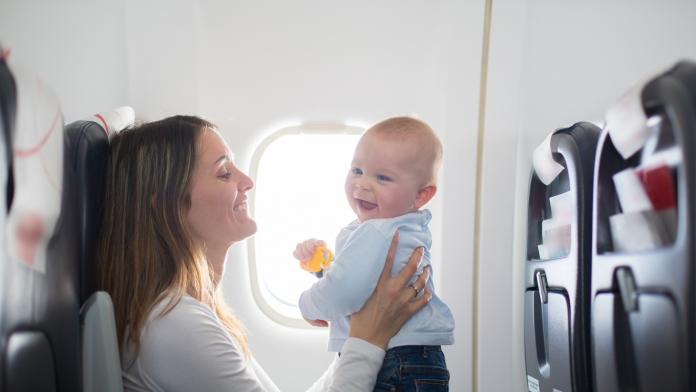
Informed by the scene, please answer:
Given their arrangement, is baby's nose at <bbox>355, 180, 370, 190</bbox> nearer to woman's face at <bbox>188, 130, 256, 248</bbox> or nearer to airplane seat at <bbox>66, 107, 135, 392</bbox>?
woman's face at <bbox>188, 130, 256, 248</bbox>

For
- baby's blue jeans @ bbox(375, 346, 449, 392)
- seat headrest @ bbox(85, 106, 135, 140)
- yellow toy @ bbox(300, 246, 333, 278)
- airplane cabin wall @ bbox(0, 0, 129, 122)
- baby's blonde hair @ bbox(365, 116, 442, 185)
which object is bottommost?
baby's blue jeans @ bbox(375, 346, 449, 392)

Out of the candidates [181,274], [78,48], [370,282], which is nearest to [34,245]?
[181,274]

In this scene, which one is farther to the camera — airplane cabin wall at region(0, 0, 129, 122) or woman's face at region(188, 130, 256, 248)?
woman's face at region(188, 130, 256, 248)

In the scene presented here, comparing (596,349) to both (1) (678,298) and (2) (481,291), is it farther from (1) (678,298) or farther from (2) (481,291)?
(2) (481,291)

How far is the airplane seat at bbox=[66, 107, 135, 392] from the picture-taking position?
1248 mm

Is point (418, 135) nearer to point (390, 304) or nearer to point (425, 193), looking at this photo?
point (425, 193)

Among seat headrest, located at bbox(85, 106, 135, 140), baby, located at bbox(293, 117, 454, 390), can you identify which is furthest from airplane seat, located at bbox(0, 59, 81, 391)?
baby, located at bbox(293, 117, 454, 390)

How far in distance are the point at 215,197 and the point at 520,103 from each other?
4.12 ft

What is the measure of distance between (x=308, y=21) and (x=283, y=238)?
910mm

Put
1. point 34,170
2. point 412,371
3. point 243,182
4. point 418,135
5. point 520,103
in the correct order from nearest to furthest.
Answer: point 34,170 → point 412,371 → point 418,135 → point 243,182 → point 520,103

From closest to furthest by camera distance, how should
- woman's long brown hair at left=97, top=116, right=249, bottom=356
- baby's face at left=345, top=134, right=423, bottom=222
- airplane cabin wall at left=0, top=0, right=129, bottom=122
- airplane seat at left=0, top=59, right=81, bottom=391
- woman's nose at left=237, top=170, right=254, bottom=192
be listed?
airplane seat at left=0, top=59, right=81, bottom=391
airplane cabin wall at left=0, top=0, right=129, bottom=122
woman's long brown hair at left=97, top=116, right=249, bottom=356
baby's face at left=345, top=134, right=423, bottom=222
woman's nose at left=237, top=170, right=254, bottom=192

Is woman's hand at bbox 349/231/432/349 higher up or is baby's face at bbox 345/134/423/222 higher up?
baby's face at bbox 345/134/423/222

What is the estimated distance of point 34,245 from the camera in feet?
2.91

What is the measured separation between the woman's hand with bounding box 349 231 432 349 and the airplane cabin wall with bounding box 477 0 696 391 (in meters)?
0.72
